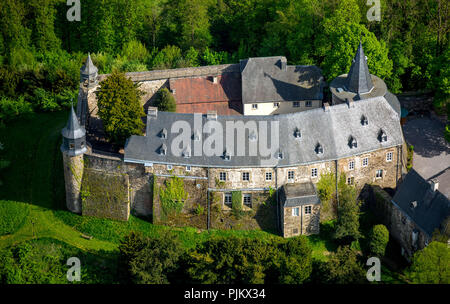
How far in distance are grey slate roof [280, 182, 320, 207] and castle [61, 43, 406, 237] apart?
0.31 ft

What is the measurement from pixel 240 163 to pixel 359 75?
690 inches

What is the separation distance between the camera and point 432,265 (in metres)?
77.2

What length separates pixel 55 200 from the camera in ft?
300

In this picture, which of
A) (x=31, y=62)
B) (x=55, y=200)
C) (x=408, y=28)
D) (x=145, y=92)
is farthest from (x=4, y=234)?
(x=408, y=28)

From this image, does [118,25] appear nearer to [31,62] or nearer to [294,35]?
[31,62]

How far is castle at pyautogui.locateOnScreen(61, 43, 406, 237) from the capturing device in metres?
85.7

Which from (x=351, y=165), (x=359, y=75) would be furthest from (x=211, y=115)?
(x=359, y=75)

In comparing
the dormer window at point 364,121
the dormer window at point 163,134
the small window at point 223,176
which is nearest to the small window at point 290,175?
the small window at point 223,176

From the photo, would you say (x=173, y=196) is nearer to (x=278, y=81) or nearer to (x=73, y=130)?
(x=73, y=130)

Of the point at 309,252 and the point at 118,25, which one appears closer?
the point at 309,252

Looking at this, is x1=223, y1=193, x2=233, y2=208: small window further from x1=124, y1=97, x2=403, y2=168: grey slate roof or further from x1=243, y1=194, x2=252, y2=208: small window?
x1=124, y1=97, x2=403, y2=168: grey slate roof

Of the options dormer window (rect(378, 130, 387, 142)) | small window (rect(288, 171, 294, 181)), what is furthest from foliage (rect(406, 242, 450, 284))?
small window (rect(288, 171, 294, 181))

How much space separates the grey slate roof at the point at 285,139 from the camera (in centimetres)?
8544

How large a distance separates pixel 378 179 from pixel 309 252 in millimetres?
13201
